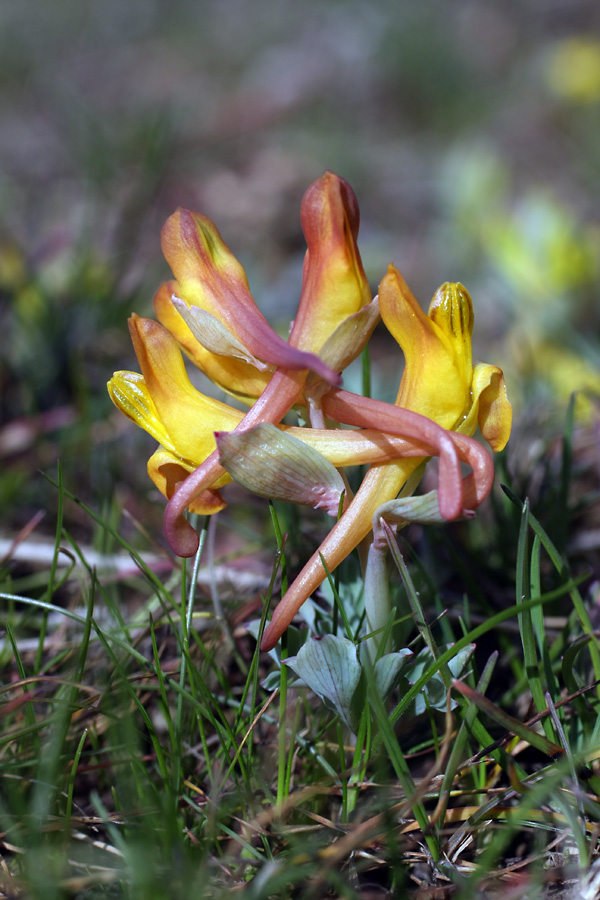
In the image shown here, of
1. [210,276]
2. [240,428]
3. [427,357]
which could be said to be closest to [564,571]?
[427,357]

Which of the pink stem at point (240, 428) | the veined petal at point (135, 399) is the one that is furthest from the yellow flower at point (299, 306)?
the veined petal at point (135, 399)

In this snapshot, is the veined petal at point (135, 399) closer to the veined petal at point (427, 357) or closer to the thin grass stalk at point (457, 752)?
the veined petal at point (427, 357)

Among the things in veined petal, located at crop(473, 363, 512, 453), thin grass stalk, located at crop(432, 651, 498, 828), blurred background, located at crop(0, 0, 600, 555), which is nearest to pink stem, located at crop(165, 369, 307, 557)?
veined petal, located at crop(473, 363, 512, 453)

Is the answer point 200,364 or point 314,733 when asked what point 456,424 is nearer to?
point 200,364

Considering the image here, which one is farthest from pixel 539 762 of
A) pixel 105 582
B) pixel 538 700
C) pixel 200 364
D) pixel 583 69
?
pixel 583 69

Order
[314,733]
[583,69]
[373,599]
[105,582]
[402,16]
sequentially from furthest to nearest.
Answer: [402,16]
[583,69]
[105,582]
[314,733]
[373,599]
